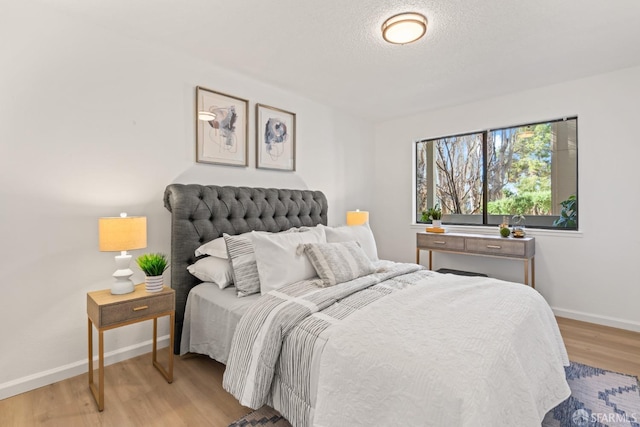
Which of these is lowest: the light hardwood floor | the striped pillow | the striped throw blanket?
the light hardwood floor

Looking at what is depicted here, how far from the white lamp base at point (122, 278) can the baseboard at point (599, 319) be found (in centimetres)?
389

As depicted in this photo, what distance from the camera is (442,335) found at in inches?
51.8

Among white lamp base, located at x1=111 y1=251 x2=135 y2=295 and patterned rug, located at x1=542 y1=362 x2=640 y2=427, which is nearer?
patterned rug, located at x1=542 y1=362 x2=640 y2=427

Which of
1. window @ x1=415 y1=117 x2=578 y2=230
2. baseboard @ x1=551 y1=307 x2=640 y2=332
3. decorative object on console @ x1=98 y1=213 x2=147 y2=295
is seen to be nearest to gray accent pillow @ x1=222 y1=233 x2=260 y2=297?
decorative object on console @ x1=98 y1=213 x2=147 y2=295

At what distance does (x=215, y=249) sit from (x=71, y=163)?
1.09 metres

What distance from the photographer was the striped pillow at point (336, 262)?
212 cm

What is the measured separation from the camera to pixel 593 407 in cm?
175

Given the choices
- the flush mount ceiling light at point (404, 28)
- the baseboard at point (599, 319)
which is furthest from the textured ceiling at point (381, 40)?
the baseboard at point (599, 319)

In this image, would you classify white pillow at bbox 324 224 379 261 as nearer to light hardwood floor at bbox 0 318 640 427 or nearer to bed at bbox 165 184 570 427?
bed at bbox 165 184 570 427

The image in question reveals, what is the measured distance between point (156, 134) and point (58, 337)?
155 cm

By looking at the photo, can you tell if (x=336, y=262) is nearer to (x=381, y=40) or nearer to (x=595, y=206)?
(x=381, y=40)

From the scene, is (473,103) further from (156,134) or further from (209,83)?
(156,134)

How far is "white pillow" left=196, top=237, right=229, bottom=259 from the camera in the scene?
2295 mm

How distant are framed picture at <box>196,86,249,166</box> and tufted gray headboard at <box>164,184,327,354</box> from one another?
1.00ft
